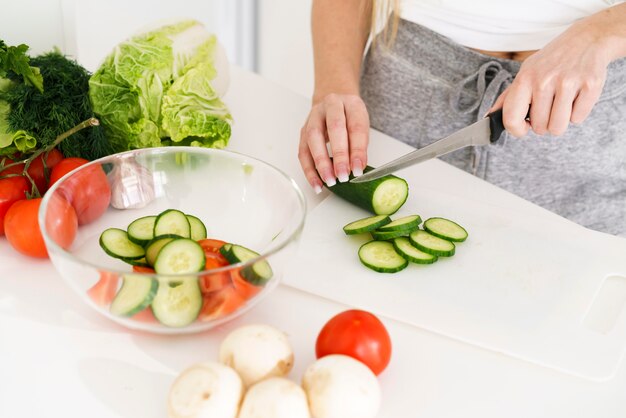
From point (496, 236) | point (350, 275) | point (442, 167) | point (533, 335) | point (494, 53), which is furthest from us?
point (494, 53)

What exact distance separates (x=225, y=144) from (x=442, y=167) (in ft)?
1.44

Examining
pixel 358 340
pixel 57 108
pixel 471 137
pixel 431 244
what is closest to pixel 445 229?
pixel 431 244

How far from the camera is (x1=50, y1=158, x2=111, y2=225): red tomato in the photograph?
1.06 metres

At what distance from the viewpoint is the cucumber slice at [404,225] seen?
1.11 m

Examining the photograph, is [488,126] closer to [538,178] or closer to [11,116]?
[538,178]

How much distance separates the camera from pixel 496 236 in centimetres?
119

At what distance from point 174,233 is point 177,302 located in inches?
6.5

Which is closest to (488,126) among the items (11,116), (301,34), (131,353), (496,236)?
(496,236)

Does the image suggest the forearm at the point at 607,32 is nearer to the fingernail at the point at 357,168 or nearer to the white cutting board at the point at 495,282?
the white cutting board at the point at 495,282

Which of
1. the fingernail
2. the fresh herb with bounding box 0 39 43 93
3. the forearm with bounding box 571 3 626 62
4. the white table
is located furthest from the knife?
the fresh herb with bounding box 0 39 43 93

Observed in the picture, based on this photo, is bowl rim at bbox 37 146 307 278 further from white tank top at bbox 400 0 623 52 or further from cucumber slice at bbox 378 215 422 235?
white tank top at bbox 400 0 623 52

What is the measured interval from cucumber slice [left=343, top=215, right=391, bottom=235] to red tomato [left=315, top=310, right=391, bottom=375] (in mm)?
283

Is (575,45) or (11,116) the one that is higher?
(575,45)

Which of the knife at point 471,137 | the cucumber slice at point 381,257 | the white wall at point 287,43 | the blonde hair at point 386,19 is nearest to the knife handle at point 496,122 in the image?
the knife at point 471,137
